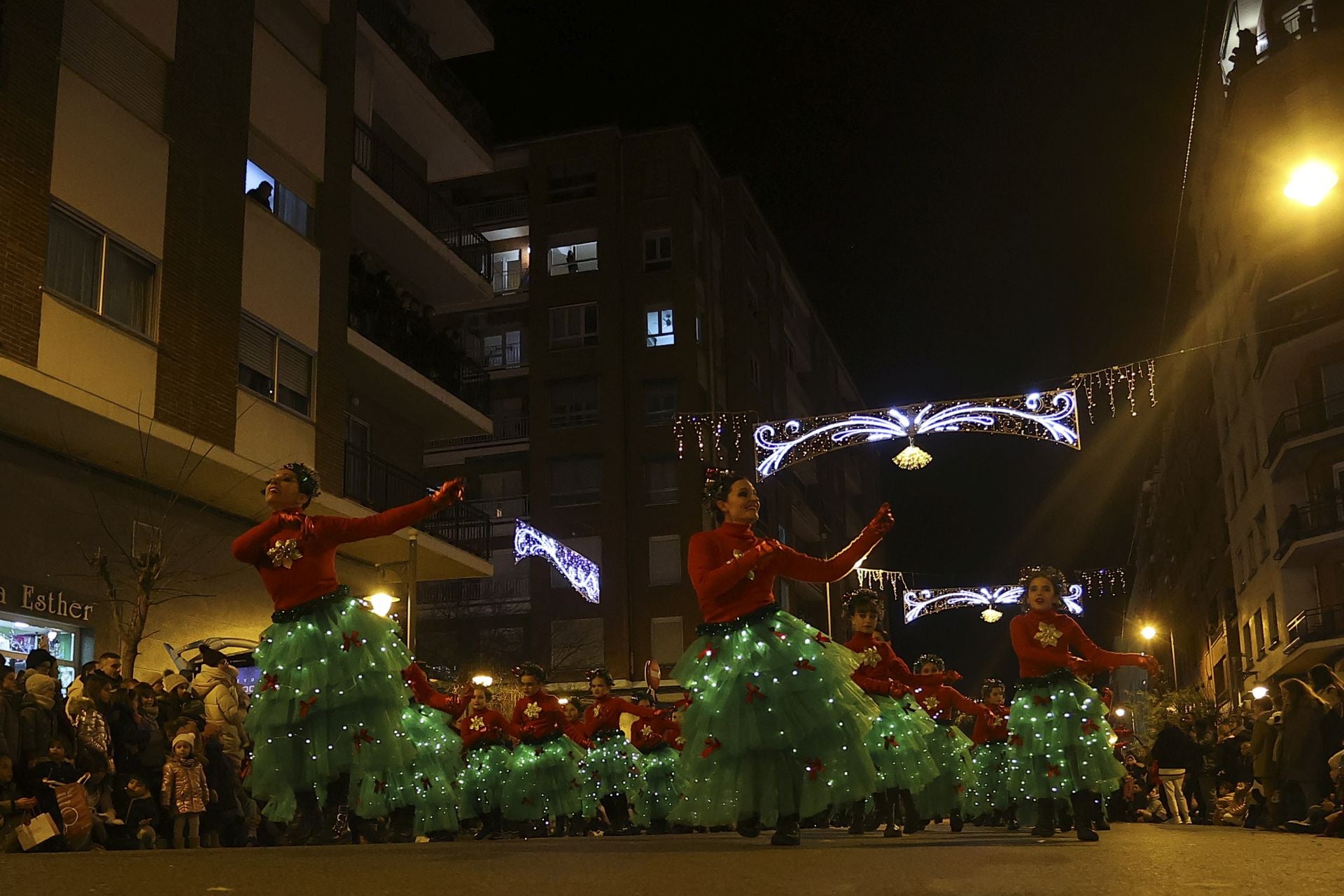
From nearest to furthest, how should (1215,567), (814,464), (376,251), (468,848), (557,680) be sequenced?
(468,848) → (376,251) → (557,680) → (1215,567) → (814,464)

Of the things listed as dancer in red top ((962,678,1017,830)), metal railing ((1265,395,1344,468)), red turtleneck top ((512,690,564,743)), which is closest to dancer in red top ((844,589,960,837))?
dancer in red top ((962,678,1017,830))

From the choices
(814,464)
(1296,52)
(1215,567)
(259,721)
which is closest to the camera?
(259,721)

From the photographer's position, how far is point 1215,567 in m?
56.9

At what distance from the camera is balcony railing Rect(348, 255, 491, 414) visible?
25578 millimetres

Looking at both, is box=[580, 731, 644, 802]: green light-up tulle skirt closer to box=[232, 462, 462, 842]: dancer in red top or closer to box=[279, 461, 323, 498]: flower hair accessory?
box=[232, 462, 462, 842]: dancer in red top

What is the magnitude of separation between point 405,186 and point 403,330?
3.40 metres

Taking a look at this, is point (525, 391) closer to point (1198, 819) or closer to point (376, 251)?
point (376, 251)

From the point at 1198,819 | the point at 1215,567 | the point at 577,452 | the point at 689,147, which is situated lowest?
the point at 1198,819

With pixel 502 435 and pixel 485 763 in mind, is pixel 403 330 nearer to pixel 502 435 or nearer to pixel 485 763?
pixel 485 763

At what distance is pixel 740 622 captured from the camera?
8.20 meters

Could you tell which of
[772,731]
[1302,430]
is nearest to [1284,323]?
[1302,430]

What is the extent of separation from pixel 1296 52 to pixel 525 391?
28198mm

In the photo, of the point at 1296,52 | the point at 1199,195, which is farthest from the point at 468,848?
the point at 1199,195

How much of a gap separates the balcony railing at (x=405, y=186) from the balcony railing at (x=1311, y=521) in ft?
75.2
